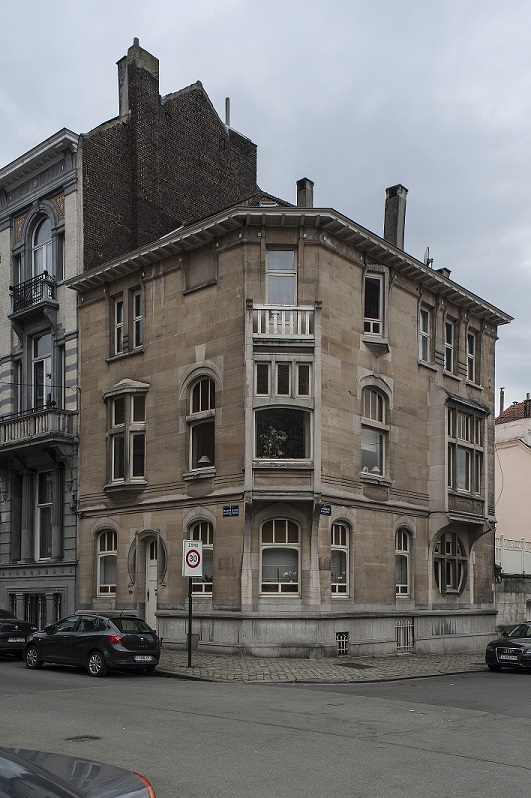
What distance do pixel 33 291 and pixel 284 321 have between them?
11.3 m

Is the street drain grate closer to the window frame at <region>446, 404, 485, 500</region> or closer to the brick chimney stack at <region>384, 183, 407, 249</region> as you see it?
the window frame at <region>446, 404, 485, 500</region>

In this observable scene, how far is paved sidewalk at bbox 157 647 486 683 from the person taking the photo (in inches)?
793

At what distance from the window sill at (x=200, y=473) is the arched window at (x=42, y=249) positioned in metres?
10.4

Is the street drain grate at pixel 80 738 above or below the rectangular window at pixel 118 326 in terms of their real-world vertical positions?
below

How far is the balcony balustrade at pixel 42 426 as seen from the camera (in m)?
30.0

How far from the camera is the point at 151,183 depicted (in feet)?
110

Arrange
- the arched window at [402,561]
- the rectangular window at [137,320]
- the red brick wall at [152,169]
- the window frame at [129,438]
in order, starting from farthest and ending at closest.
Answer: the red brick wall at [152,169] < the rectangular window at [137,320] < the window frame at [129,438] < the arched window at [402,561]

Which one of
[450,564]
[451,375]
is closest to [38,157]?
[451,375]

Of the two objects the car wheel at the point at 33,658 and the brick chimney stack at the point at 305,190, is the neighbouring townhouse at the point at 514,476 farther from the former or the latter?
the car wheel at the point at 33,658

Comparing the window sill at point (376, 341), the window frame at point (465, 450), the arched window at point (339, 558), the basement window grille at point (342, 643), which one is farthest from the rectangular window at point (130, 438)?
the window frame at point (465, 450)

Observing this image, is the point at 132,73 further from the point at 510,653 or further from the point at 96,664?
the point at 510,653

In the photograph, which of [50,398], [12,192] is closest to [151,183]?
[12,192]

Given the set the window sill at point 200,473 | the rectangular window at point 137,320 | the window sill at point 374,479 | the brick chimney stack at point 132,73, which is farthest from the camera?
the brick chimney stack at point 132,73

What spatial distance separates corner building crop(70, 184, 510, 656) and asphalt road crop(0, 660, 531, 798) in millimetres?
6167
